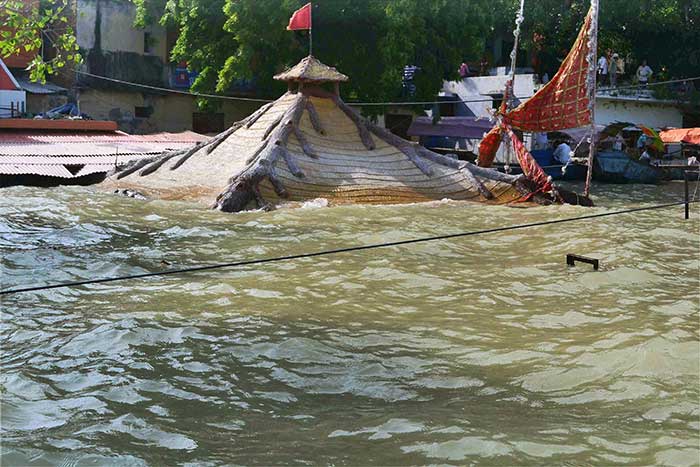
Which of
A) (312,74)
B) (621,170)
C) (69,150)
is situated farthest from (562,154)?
(69,150)

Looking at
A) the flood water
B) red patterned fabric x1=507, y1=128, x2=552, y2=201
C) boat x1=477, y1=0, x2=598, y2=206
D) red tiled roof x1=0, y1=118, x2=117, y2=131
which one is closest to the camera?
the flood water

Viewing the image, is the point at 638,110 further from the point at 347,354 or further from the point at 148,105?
the point at 347,354

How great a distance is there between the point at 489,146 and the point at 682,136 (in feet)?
45.4

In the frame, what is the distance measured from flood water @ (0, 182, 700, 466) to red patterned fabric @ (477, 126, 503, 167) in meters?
7.31

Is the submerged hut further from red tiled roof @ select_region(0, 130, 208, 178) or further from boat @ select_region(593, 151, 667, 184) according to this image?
boat @ select_region(593, 151, 667, 184)

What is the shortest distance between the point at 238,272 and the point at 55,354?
3.16 m

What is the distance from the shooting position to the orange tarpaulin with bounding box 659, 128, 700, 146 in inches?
1132

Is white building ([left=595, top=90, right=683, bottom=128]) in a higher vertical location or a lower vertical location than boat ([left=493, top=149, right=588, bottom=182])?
higher

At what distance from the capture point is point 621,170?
1040 inches

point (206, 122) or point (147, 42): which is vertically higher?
point (147, 42)

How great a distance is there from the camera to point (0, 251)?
977cm

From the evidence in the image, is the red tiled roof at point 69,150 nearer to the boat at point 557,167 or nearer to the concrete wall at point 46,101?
the concrete wall at point 46,101

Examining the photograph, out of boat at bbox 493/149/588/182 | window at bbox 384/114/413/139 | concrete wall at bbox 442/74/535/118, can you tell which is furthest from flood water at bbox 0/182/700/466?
window at bbox 384/114/413/139

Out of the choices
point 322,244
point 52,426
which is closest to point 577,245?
point 322,244
